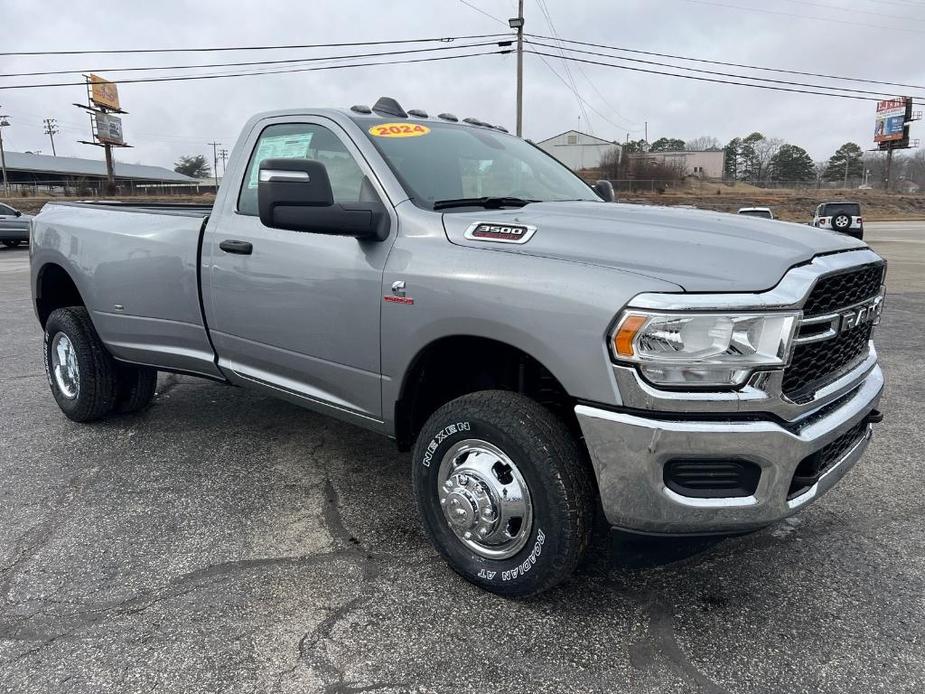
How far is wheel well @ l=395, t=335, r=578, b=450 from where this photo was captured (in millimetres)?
2580

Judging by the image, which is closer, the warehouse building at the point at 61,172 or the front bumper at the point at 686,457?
the front bumper at the point at 686,457

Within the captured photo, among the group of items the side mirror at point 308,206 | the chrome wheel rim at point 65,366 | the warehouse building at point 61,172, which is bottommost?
the chrome wheel rim at point 65,366

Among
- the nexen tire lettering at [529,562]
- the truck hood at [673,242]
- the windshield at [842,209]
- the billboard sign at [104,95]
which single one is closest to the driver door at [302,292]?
the truck hood at [673,242]

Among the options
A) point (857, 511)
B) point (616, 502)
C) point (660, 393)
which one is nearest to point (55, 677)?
point (616, 502)

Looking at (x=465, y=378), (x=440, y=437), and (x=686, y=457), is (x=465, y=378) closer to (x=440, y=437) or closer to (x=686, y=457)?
(x=440, y=437)

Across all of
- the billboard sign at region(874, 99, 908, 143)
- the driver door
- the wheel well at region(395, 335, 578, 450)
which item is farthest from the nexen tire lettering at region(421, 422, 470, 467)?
the billboard sign at region(874, 99, 908, 143)

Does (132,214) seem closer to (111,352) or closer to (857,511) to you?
(111,352)

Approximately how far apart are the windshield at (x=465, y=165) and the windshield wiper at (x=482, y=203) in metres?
0.04

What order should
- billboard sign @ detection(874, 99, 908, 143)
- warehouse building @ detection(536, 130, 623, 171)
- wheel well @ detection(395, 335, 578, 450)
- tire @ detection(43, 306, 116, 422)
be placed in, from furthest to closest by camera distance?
warehouse building @ detection(536, 130, 623, 171) < billboard sign @ detection(874, 99, 908, 143) < tire @ detection(43, 306, 116, 422) < wheel well @ detection(395, 335, 578, 450)

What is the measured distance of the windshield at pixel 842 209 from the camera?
8.19 meters

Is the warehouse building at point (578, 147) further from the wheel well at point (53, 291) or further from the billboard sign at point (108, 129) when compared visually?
the wheel well at point (53, 291)

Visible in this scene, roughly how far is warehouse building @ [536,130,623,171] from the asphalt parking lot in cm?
8291

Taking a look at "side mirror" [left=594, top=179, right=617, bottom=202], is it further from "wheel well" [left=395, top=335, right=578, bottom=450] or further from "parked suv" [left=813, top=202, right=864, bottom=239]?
"parked suv" [left=813, top=202, right=864, bottom=239]

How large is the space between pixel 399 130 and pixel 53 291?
299 cm
